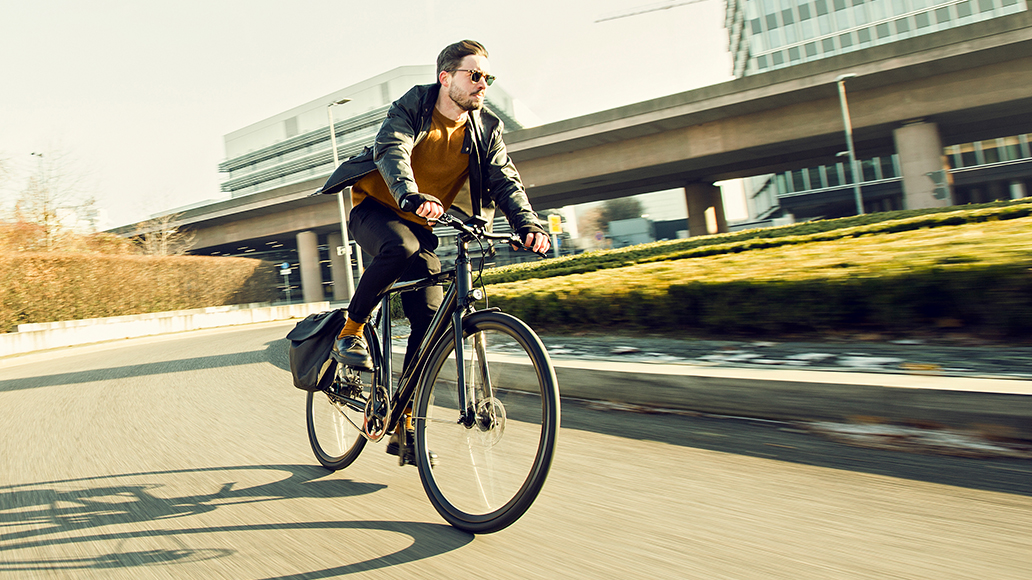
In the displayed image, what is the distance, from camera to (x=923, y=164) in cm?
2553

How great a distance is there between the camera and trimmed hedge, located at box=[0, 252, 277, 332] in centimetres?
1942

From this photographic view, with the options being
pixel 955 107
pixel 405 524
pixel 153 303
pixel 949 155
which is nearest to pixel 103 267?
pixel 153 303

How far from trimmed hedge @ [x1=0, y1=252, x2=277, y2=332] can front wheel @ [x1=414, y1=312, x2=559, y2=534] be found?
21996mm

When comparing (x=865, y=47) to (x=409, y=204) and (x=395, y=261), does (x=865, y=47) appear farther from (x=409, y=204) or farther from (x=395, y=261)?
(x=409, y=204)

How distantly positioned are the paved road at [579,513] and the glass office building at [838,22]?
59.2 metres

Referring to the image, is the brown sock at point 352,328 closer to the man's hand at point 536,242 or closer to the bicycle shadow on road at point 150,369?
the man's hand at point 536,242

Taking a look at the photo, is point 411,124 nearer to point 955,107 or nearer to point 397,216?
point 397,216

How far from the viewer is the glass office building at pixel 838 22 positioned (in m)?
52.8

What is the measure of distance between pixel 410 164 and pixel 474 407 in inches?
45.2

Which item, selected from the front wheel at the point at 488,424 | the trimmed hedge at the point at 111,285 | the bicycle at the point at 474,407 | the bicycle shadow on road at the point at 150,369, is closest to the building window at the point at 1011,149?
the trimmed hedge at the point at 111,285

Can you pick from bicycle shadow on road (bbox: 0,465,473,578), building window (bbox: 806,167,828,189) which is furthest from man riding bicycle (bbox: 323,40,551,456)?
building window (bbox: 806,167,828,189)

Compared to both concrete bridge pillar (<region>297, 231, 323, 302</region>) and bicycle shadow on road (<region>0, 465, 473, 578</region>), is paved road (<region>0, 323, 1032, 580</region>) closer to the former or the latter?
bicycle shadow on road (<region>0, 465, 473, 578</region>)

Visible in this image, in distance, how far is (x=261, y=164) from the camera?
99375mm

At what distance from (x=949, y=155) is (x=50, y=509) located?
61054mm
